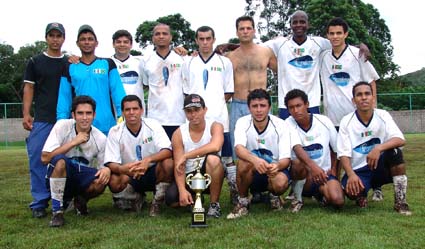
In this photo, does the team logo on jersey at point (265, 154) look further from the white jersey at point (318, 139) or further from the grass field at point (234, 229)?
the grass field at point (234, 229)

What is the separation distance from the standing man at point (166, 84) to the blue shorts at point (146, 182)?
1060 mm

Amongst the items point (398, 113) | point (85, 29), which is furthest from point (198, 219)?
point (398, 113)

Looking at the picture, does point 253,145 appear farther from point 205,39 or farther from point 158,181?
point 205,39

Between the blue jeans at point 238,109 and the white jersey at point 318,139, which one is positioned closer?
the white jersey at point 318,139

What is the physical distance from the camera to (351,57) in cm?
660

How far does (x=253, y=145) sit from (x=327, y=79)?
5.86 ft

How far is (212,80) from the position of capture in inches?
252

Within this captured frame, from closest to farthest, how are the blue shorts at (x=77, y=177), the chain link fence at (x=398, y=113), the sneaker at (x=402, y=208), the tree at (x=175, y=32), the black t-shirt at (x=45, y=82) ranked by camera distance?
the sneaker at (x=402, y=208), the blue shorts at (x=77, y=177), the black t-shirt at (x=45, y=82), the chain link fence at (x=398, y=113), the tree at (x=175, y=32)

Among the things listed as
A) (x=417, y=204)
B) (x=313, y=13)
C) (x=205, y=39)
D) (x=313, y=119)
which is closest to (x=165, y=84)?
(x=205, y=39)

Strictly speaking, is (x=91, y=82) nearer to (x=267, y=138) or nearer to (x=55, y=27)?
(x=55, y=27)

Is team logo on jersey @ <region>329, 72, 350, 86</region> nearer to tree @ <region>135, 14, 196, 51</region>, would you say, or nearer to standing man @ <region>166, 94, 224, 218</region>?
standing man @ <region>166, 94, 224, 218</region>

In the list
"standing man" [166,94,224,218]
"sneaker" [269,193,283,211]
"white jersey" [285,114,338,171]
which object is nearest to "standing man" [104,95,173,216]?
"standing man" [166,94,224,218]

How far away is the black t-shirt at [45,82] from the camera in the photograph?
606cm

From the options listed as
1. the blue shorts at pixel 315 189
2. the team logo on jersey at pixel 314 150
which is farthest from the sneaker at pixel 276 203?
the team logo on jersey at pixel 314 150
